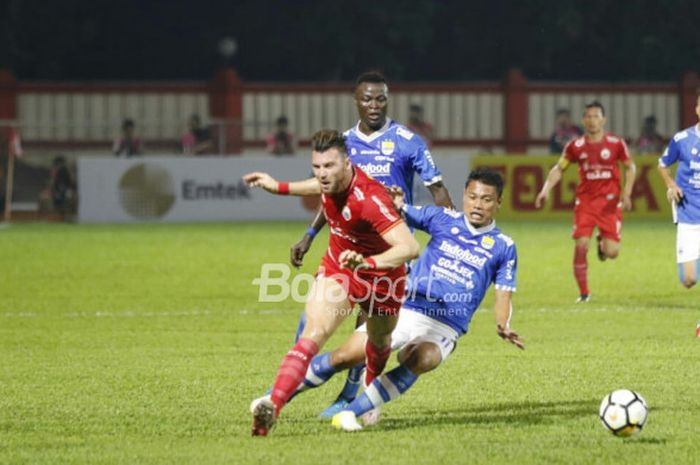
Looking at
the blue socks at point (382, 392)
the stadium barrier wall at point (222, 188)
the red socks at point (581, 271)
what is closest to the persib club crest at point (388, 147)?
the blue socks at point (382, 392)

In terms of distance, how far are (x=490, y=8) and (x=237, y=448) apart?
32820mm

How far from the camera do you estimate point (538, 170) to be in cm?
2894

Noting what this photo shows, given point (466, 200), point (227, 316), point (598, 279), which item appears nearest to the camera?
point (466, 200)

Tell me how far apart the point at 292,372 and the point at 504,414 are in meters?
1.55

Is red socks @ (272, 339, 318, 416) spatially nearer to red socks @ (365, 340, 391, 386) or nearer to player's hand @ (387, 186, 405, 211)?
red socks @ (365, 340, 391, 386)

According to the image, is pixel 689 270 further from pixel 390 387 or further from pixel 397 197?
pixel 390 387

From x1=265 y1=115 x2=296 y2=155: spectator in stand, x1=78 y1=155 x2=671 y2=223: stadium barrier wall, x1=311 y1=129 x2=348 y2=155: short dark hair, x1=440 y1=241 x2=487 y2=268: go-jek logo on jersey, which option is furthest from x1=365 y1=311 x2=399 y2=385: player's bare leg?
x1=265 y1=115 x2=296 y2=155: spectator in stand

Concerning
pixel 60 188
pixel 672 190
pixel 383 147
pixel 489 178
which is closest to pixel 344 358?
pixel 489 178

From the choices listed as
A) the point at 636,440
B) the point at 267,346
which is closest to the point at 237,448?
the point at 636,440

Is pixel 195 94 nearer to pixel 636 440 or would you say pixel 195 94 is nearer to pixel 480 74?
pixel 480 74

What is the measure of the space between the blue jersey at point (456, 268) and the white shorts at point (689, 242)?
5.08 m

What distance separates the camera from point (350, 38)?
126ft

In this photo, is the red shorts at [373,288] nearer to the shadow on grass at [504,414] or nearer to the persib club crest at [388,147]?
the shadow on grass at [504,414]

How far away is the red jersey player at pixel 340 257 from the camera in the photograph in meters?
8.08
